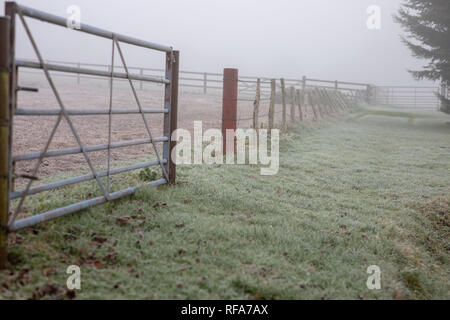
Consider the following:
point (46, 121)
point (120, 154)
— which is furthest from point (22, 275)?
point (46, 121)

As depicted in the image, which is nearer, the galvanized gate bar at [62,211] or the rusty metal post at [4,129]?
the rusty metal post at [4,129]

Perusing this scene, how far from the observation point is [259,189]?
218 inches

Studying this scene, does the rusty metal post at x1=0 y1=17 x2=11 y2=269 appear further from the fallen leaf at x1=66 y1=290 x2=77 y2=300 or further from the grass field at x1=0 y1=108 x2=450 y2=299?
the fallen leaf at x1=66 y1=290 x2=77 y2=300

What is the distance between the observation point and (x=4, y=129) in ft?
9.05

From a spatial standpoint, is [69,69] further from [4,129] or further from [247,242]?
[247,242]

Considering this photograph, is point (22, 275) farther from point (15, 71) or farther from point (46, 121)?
point (46, 121)

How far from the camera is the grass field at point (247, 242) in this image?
2848 mm

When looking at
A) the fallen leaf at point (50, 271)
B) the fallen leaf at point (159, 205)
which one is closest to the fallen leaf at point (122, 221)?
the fallen leaf at point (159, 205)

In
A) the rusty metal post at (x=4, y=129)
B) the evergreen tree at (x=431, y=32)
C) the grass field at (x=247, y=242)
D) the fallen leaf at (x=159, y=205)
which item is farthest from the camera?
the evergreen tree at (x=431, y=32)

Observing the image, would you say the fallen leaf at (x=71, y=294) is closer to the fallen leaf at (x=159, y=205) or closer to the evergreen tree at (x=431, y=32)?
the fallen leaf at (x=159, y=205)

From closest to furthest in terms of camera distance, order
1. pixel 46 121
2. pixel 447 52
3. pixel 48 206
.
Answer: pixel 48 206 < pixel 46 121 < pixel 447 52

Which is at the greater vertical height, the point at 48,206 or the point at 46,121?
the point at 46,121

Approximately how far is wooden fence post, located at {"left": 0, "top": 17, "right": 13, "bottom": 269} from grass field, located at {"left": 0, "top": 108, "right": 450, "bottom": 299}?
202 millimetres
